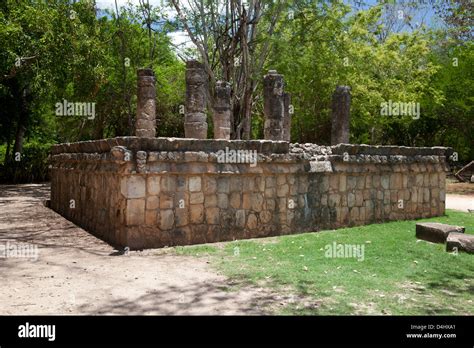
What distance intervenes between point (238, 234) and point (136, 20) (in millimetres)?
18075

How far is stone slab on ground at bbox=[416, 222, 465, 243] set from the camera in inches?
331

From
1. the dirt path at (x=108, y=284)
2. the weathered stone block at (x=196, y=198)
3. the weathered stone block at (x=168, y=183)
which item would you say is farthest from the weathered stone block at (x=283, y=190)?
the dirt path at (x=108, y=284)

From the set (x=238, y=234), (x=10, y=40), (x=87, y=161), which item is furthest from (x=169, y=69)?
(x=238, y=234)

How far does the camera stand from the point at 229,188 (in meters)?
8.80

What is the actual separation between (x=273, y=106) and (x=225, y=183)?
4.39 m

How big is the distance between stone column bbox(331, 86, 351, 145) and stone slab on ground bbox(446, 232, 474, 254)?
6.67 m

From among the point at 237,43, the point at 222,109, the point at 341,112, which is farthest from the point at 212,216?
the point at 237,43

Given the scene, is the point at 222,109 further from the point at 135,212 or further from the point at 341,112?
the point at 135,212

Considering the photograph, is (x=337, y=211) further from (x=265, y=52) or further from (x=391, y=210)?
(x=265, y=52)

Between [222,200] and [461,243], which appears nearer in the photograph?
[461,243]

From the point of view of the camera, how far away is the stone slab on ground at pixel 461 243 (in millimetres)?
7562

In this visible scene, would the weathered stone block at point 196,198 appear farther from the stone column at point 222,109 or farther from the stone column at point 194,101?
the stone column at point 222,109

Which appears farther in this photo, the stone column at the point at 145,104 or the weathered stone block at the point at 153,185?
the stone column at the point at 145,104

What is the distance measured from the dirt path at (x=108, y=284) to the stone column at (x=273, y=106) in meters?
5.62
